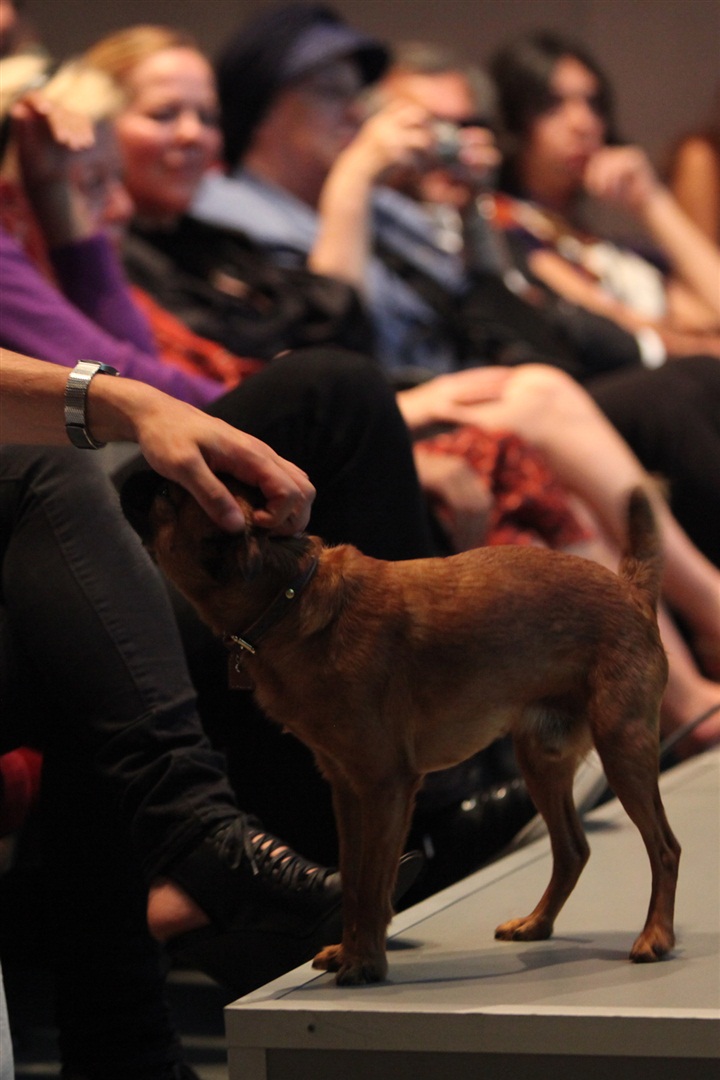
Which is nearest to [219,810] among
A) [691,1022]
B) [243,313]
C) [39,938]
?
[691,1022]

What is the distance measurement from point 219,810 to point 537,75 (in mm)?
2741

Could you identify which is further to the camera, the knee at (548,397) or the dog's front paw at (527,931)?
the knee at (548,397)

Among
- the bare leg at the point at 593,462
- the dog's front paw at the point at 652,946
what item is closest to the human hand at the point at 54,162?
the bare leg at the point at 593,462

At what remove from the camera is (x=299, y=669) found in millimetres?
904

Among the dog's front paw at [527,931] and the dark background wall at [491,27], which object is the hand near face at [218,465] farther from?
the dark background wall at [491,27]

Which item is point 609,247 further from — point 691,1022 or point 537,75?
point 691,1022

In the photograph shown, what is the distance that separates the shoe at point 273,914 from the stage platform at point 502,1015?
66mm

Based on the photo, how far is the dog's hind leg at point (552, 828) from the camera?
38.6 inches

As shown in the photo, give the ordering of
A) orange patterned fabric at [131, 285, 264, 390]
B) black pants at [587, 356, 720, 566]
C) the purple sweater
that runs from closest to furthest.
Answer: the purple sweater
orange patterned fabric at [131, 285, 264, 390]
black pants at [587, 356, 720, 566]

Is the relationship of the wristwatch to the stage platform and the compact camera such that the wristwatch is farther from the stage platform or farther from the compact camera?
the compact camera

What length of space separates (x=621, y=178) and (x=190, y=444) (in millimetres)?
2786

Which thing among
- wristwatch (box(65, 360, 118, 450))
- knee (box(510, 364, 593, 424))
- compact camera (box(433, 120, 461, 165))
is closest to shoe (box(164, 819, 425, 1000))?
wristwatch (box(65, 360, 118, 450))

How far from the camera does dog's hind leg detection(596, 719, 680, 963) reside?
36.1 inches

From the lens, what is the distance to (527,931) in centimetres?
103
